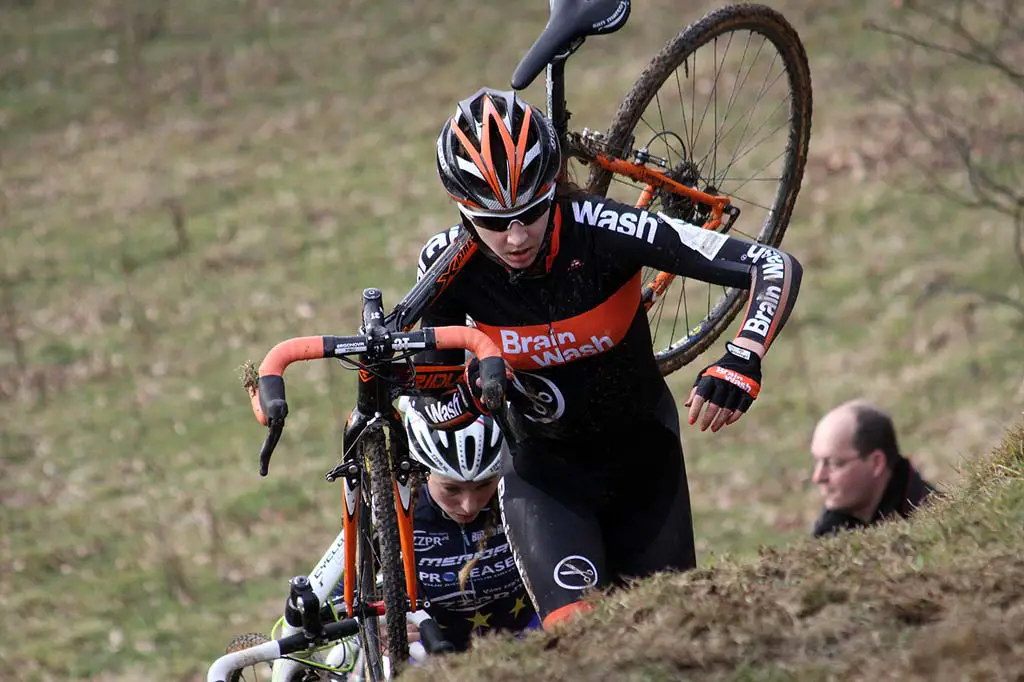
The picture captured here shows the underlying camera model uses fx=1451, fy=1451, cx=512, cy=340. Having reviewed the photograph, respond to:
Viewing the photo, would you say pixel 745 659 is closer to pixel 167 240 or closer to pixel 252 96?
pixel 167 240

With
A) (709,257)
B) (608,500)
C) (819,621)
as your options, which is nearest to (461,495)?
(608,500)

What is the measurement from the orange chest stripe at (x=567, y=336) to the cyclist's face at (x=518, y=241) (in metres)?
0.37

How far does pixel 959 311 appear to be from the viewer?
796 inches

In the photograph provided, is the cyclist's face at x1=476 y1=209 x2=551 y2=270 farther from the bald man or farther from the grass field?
the grass field

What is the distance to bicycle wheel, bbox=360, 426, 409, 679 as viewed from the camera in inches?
222

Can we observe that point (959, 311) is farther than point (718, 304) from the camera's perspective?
Yes

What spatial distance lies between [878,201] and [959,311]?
124 inches

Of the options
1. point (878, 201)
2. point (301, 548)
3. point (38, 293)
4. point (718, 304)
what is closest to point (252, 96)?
point (38, 293)

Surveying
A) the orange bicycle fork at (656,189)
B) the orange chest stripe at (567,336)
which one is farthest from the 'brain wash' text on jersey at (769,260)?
the orange bicycle fork at (656,189)

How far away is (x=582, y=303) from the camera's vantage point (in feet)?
19.6

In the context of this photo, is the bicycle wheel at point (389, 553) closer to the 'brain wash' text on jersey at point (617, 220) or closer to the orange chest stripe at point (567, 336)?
the orange chest stripe at point (567, 336)

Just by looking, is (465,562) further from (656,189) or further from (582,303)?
(656,189)

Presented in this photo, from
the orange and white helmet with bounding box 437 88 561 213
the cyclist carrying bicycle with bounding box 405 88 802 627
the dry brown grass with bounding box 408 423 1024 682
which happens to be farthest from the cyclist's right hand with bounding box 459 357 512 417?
the dry brown grass with bounding box 408 423 1024 682

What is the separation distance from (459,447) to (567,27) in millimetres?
2033
